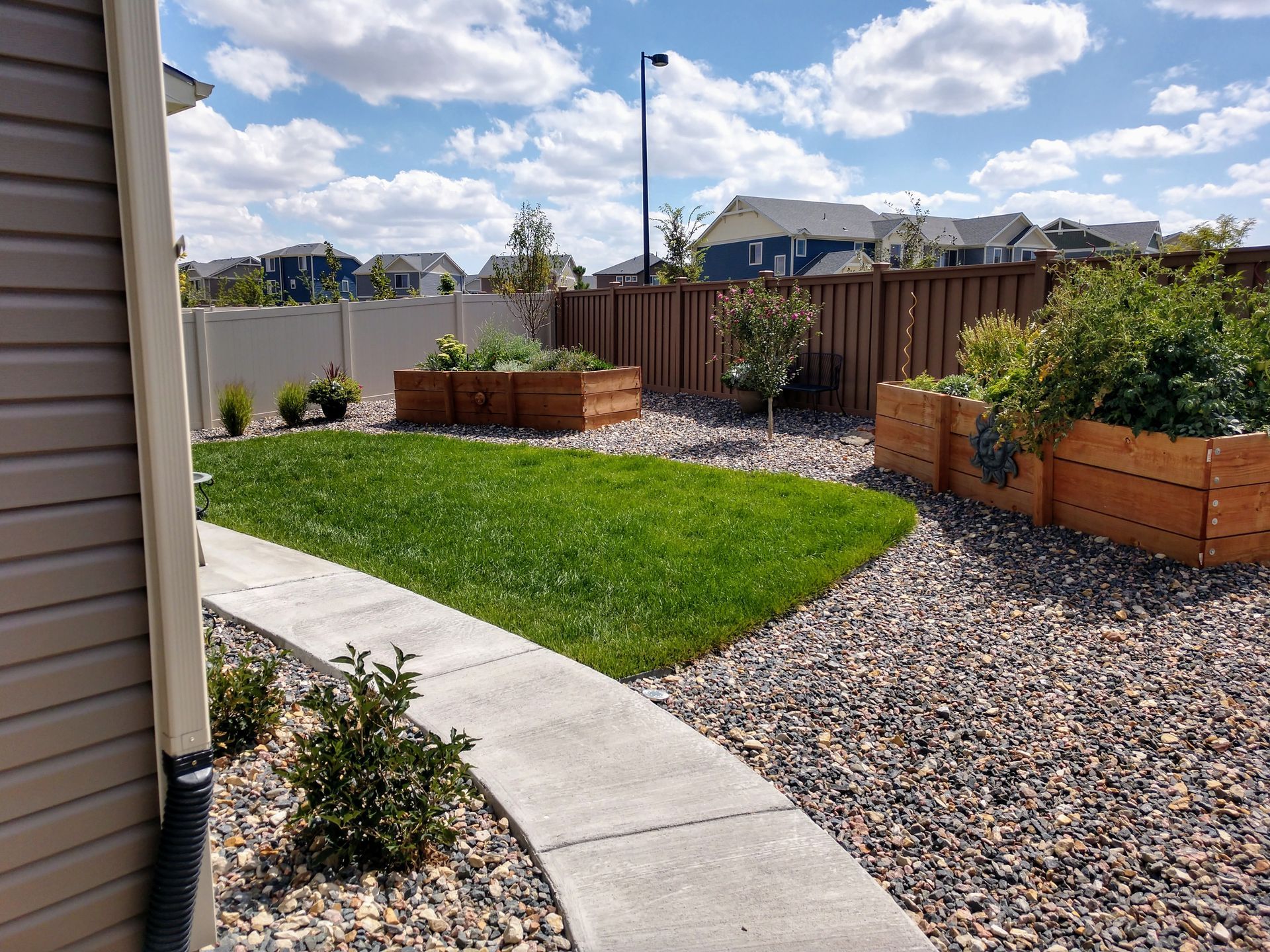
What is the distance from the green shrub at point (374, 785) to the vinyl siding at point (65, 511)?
539 mm

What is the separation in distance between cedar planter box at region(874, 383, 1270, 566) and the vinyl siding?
15.8 feet

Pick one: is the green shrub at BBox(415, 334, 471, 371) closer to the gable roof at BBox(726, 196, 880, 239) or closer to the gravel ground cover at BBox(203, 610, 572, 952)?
the gravel ground cover at BBox(203, 610, 572, 952)

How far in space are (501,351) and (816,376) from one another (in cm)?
410

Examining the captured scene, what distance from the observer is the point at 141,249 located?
1828 mm

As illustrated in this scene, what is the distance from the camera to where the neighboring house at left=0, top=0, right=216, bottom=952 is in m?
1.74

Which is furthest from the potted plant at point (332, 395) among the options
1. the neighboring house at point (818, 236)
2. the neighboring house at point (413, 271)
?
the neighboring house at point (413, 271)

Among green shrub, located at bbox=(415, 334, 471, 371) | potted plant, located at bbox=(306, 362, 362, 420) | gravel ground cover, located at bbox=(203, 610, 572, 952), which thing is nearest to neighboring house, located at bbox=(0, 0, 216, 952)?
gravel ground cover, located at bbox=(203, 610, 572, 952)

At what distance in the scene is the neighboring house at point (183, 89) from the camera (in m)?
3.83

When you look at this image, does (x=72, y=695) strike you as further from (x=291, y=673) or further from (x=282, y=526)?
(x=282, y=526)

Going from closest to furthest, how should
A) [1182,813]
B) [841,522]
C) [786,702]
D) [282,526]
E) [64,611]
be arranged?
[64,611] → [1182,813] → [786,702] → [841,522] → [282,526]

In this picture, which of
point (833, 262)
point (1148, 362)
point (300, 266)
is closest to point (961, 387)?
point (1148, 362)

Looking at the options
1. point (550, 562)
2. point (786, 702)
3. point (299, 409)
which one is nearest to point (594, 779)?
point (786, 702)

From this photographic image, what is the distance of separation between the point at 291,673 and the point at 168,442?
2.09 m

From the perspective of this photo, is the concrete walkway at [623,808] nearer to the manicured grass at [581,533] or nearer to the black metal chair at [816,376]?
the manicured grass at [581,533]
